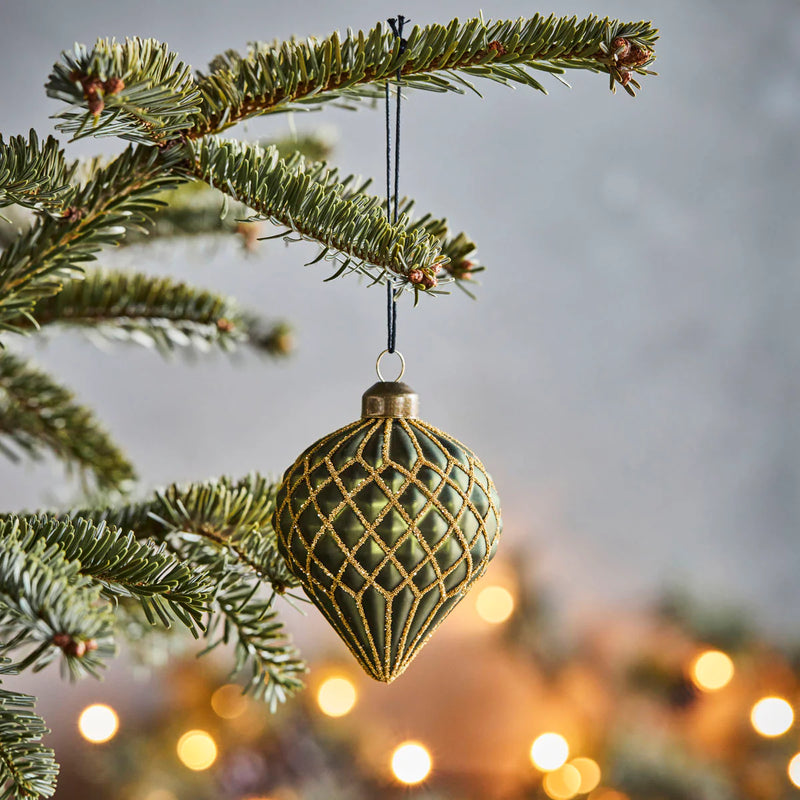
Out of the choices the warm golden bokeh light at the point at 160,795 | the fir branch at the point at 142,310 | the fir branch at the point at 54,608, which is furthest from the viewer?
the warm golden bokeh light at the point at 160,795

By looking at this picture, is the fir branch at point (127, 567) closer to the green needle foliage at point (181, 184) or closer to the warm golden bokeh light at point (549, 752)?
the green needle foliage at point (181, 184)

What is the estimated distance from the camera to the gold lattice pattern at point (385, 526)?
1.27ft

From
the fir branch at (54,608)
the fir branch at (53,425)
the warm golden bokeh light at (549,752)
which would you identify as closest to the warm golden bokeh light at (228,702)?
the warm golden bokeh light at (549,752)

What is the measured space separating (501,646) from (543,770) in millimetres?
169

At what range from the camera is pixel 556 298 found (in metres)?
1.26

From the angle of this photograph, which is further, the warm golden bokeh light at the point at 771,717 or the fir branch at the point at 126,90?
the warm golden bokeh light at the point at 771,717

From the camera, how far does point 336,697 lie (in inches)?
44.0

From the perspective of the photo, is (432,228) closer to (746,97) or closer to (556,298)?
(556,298)

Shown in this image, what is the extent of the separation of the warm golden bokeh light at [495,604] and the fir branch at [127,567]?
88 centimetres

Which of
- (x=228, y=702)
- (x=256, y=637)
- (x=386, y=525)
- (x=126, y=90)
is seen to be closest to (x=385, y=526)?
(x=386, y=525)

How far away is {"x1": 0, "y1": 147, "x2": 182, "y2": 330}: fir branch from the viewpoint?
350mm

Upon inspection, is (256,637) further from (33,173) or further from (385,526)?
(33,173)

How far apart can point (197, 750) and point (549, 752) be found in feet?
1.54

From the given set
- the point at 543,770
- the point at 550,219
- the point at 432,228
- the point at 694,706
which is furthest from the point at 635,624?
the point at 432,228
